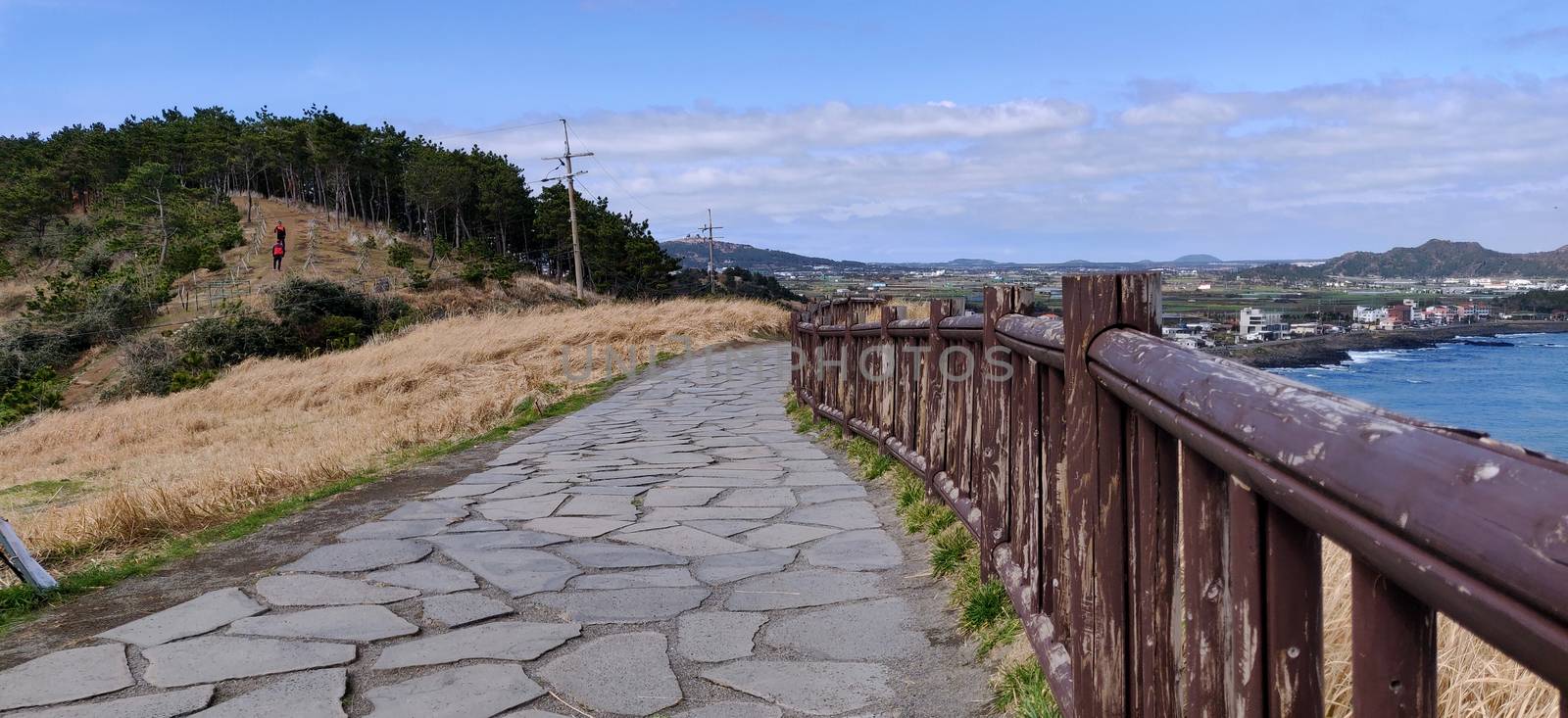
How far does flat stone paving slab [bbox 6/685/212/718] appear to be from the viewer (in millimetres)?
3129

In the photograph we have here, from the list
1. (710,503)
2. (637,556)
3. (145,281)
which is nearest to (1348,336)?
(710,503)

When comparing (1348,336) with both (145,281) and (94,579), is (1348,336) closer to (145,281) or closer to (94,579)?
(94,579)

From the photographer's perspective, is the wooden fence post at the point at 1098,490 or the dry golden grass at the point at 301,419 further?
the dry golden grass at the point at 301,419

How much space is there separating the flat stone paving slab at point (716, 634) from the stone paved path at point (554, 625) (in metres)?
0.01

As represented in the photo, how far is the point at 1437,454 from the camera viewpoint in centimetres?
87

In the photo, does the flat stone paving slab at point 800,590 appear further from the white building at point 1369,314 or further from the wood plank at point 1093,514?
the white building at point 1369,314

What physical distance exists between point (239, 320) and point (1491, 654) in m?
36.4

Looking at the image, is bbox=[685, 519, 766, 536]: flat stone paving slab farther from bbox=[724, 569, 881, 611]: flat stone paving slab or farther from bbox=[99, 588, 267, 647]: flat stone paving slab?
bbox=[99, 588, 267, 647]: flat stone paving slab

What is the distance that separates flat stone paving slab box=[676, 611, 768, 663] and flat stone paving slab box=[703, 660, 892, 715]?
12 centimetres

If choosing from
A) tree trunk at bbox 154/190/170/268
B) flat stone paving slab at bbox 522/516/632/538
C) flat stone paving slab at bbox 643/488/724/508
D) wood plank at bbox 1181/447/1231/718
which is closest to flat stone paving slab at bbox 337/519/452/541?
flat stone paving slab at bbox 522/516/632/538

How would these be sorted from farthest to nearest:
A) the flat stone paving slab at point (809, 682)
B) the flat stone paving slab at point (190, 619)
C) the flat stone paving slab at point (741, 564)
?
the flat stone paving slab at point (741, 564) < the flat stone paving slab at point (190, 619) < the flat stone paving slab at point (809, 682)

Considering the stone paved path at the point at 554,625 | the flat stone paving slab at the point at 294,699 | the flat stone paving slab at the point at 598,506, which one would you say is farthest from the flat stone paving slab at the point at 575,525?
the flat stone paving slab at the point at 294,699

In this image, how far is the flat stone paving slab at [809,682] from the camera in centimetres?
325

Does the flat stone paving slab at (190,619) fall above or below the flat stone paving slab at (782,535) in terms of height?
above
